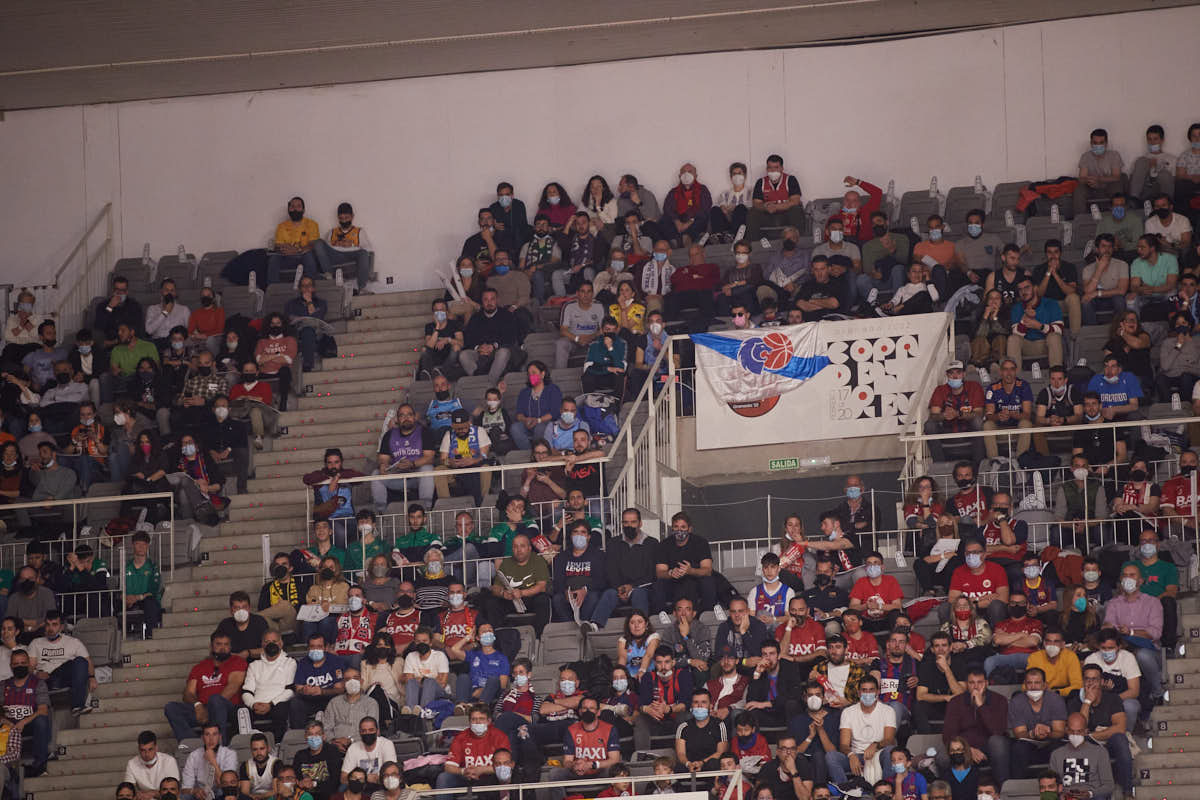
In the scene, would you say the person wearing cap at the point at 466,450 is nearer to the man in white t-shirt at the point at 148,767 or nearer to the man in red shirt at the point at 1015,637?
the man in white t-shirt at the point at 148,767

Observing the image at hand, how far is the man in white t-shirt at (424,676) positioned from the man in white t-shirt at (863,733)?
11.4ft

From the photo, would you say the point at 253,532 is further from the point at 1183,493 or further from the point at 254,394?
the point at 1183,493

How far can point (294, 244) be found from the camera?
22.8m

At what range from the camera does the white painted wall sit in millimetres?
21984

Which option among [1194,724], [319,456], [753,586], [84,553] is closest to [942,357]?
[753,586]

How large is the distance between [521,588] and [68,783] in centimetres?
439

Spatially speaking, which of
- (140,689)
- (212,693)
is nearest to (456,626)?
(212,693)

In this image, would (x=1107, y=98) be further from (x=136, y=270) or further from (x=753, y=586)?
(x=136, y=270)

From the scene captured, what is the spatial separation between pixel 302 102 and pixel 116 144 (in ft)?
8.40

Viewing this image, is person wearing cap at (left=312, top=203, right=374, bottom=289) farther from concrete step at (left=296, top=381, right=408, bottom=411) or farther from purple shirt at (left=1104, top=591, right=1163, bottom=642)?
purple shirt at (left=1104, top=591, right=1163, bottom=642)

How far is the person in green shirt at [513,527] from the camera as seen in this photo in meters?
17.0

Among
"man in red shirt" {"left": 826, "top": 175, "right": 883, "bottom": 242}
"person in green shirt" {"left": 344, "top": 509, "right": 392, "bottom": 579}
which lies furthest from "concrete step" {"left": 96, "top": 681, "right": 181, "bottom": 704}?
"man in red shirt" {"left": 826, "top": 175, "right": 883, "bottom": 242}

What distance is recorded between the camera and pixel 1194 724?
14.5 meters

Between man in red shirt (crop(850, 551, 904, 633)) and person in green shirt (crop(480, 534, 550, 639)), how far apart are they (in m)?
2.77
